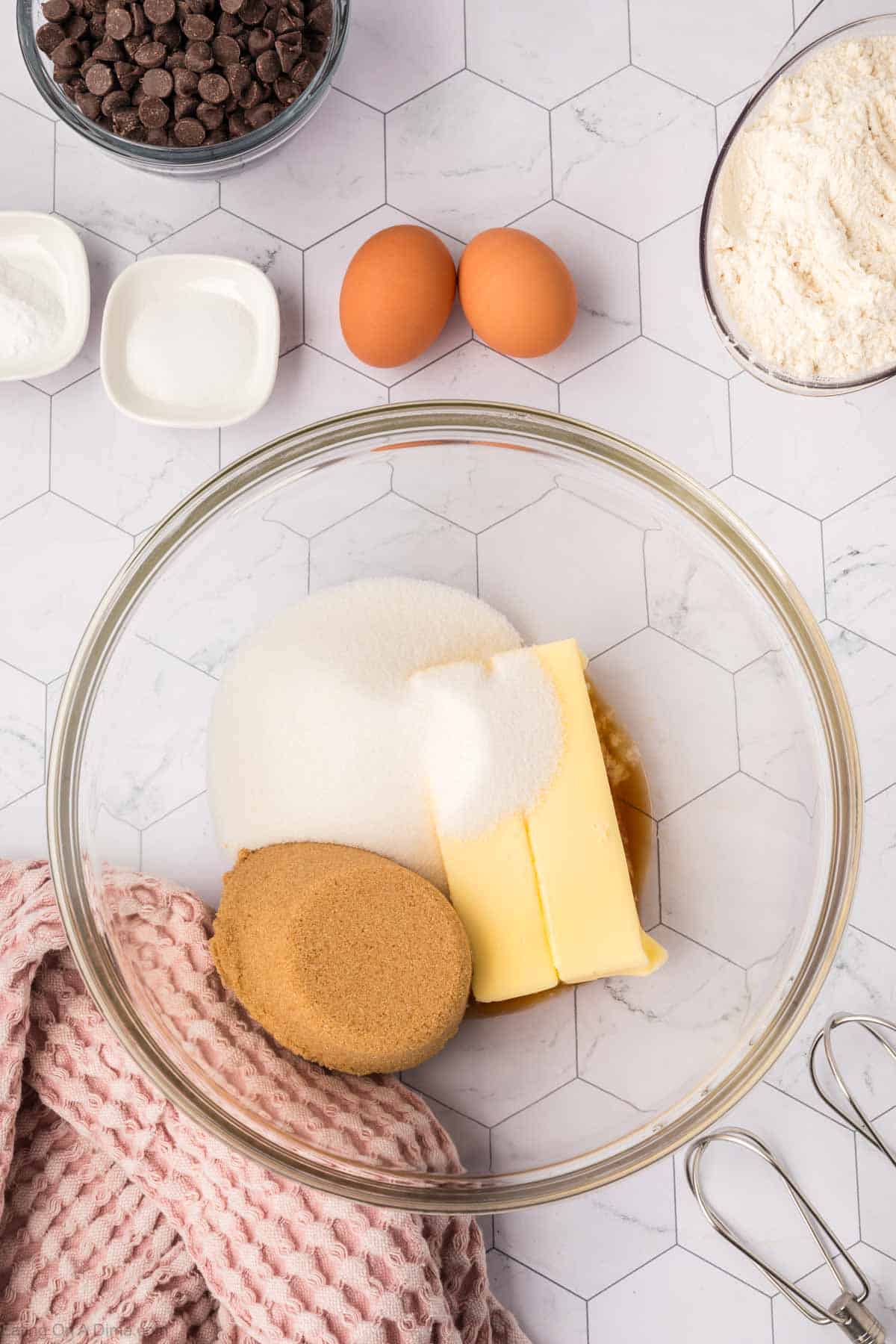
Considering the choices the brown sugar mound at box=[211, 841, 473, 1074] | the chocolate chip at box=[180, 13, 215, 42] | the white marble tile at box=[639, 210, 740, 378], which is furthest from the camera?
the white marble tile at box=[639, 210, 740, 378]

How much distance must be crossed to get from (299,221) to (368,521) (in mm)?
310

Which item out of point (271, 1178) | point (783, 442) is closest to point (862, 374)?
point (783, 442)

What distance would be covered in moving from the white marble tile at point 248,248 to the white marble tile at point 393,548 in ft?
0.66

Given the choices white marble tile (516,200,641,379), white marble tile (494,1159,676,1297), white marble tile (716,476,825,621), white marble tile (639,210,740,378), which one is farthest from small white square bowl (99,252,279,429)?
white marble tile (494,1159,676,1297)

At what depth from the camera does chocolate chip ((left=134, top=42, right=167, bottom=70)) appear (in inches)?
35.1

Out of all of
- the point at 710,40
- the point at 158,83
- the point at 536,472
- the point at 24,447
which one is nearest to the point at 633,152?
the point at 710,40

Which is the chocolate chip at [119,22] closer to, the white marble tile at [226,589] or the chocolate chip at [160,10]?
the chocolate chip at [160,10]

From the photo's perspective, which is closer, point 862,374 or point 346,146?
point 862,374

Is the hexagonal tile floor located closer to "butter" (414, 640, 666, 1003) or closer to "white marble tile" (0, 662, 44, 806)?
"white marble tile" (0, 662, 44, 806)

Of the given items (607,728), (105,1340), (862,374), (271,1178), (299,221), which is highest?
(862,374)

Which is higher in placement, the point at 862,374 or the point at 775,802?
the point at 862,374

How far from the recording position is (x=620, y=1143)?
879 millimetres

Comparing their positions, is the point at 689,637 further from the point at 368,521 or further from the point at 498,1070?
the point at 498,1070

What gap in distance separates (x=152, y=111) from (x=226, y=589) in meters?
0.43
